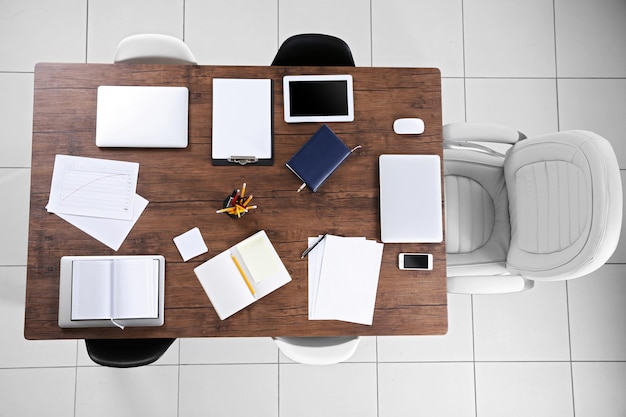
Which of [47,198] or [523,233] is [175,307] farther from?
[523,233]

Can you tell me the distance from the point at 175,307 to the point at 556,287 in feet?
6.37

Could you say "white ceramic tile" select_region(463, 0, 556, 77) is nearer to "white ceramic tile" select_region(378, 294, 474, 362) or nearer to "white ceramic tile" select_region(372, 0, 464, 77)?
"white ceramic tile" select_region(372, 0, 464, 77)

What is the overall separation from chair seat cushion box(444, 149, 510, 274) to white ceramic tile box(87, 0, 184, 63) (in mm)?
1596

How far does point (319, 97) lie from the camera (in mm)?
1701

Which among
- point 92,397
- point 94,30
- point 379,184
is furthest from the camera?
point 94,30

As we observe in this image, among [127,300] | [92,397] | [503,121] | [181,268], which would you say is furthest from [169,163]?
[503,121]

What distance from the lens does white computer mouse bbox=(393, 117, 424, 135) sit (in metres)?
1.71

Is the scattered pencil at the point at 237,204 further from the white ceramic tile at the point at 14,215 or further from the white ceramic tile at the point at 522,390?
the white ceramic tile at the point at 522,390

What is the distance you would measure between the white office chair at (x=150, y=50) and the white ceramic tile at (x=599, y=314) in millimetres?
2200

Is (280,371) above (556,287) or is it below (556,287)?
below

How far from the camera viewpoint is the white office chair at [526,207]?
1479 millimetres

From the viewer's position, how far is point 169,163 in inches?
65.7

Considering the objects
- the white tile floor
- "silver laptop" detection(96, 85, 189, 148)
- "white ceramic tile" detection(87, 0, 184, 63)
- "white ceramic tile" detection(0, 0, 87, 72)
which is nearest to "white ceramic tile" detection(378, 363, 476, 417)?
the white tile floor

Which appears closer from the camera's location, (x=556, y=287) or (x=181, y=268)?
(x=181, y=268)
